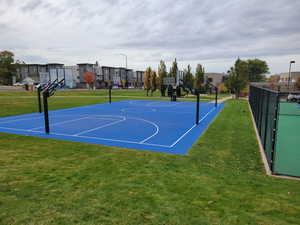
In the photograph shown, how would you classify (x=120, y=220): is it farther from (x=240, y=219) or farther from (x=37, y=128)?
(x=37, y=128)

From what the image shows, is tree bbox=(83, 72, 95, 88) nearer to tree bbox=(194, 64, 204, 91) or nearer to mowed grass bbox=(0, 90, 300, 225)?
tree bbox=(194, 64, 204, 91)

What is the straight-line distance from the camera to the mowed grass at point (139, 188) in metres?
3.81

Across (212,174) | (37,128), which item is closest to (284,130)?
(212,174)

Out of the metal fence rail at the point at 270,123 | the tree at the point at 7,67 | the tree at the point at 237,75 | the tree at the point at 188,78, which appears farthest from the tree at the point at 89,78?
the metal fence rail at the point at 270,123

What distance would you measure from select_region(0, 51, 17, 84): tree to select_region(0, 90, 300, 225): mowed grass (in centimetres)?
10140

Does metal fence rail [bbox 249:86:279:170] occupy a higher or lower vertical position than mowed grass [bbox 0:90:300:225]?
higher

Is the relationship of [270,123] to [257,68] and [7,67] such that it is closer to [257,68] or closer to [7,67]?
[257,68]

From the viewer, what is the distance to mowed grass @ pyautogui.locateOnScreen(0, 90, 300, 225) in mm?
3809

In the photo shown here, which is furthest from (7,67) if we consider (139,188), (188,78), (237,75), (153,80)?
(139,188)

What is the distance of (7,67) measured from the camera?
9144 centimetres

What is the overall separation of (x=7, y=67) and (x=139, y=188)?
108944 millimetres

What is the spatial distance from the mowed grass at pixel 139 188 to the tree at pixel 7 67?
101400 millimetres

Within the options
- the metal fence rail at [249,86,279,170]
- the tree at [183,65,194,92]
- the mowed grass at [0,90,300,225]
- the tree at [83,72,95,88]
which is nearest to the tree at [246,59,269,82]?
the tree at [183,65,194,92]

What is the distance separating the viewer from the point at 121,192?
473 centimetres
